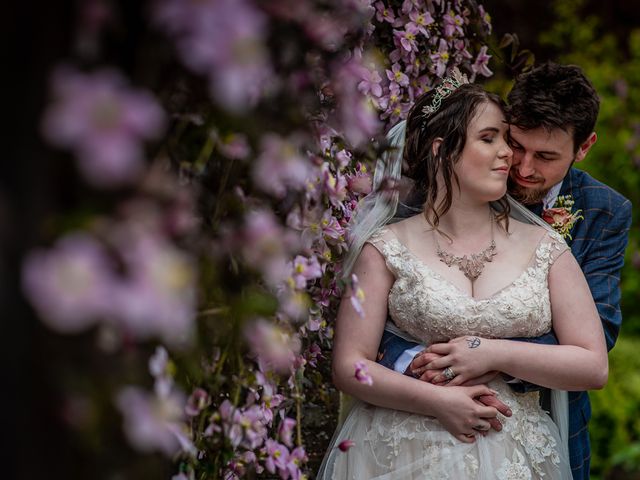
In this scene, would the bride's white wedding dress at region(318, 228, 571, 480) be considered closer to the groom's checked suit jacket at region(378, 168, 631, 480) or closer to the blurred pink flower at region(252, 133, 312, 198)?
the groom's checked suit jacket at region(378, 168, 631, 480)

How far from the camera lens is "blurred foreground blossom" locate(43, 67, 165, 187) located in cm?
79

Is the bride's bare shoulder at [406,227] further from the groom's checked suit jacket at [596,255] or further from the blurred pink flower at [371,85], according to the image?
the groom's checked suit jacket at [596,255]

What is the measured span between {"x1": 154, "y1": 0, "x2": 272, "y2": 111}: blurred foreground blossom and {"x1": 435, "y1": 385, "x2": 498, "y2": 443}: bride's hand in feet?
5.59

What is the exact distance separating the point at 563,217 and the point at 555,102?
1.31 feet

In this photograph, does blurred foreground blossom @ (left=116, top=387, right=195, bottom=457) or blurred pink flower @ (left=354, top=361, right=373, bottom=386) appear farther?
blurred pink flower @ (left=354, top=361, right=373, bottom=386)

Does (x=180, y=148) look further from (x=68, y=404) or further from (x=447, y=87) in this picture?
(x=447, y=87)

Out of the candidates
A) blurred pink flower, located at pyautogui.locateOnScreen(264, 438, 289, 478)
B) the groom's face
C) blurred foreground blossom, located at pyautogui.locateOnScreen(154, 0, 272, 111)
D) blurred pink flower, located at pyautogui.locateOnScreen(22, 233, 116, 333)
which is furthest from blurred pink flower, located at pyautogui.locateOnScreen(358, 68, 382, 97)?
blurred pink flower, located at pyautogui.locateOnScreen(22, 233, 116, 333)

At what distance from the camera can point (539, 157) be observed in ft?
9.00

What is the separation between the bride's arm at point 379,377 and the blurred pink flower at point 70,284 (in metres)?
1.58

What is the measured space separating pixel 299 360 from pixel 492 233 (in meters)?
0.90

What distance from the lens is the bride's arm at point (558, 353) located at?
2.41 meters

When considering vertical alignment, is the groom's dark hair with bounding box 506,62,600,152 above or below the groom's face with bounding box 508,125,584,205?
above

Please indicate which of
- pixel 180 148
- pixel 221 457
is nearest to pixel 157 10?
pixel 180 148

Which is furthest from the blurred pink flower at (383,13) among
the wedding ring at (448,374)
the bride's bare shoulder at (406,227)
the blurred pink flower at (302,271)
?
the blurred pink flower at (302,271)
